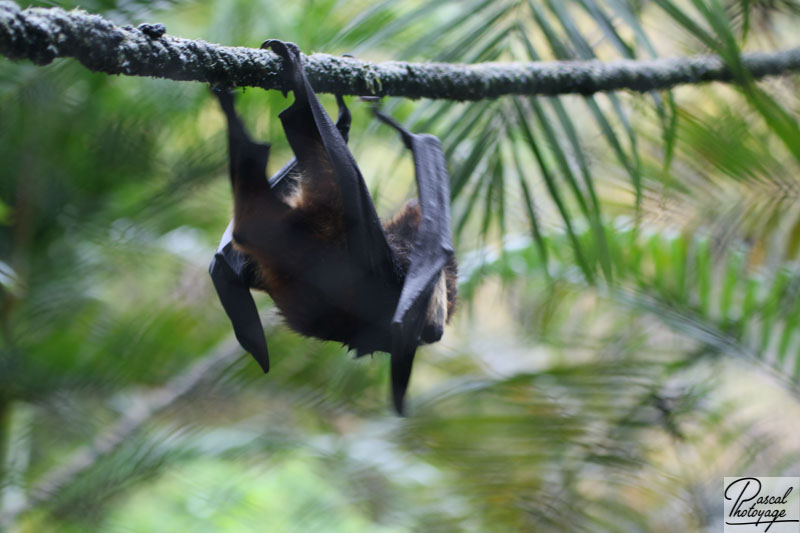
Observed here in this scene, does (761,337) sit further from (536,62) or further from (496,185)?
(536,62)

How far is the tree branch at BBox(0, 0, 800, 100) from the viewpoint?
0.79 meters

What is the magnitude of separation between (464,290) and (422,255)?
45.1 inches

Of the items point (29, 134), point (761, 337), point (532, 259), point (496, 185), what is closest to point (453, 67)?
point (496, 185)

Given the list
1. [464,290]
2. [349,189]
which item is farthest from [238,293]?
[464,290]

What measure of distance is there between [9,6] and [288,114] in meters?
0.58

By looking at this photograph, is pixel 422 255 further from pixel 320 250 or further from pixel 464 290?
pixel 464 290

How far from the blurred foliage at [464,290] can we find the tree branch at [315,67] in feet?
0.28

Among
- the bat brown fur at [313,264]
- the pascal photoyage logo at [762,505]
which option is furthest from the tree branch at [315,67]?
the pascal photoyage logo at [762,505]

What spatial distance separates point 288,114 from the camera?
1.28 meters

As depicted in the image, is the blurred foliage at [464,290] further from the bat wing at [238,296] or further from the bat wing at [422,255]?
the bat wing at [238,296]

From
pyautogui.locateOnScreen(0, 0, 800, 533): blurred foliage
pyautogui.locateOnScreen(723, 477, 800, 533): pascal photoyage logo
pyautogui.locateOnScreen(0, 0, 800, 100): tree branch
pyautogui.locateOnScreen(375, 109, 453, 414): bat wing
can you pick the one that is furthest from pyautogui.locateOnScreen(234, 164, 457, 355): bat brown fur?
pyautogui.locateOnScreen(723, 477, 800, 533): pascal photoyage logo

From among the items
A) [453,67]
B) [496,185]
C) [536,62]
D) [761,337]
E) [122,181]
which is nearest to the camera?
[453,67]

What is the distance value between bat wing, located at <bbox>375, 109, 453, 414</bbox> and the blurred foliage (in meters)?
0.25

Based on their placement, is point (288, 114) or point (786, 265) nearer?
point (288, 114)
